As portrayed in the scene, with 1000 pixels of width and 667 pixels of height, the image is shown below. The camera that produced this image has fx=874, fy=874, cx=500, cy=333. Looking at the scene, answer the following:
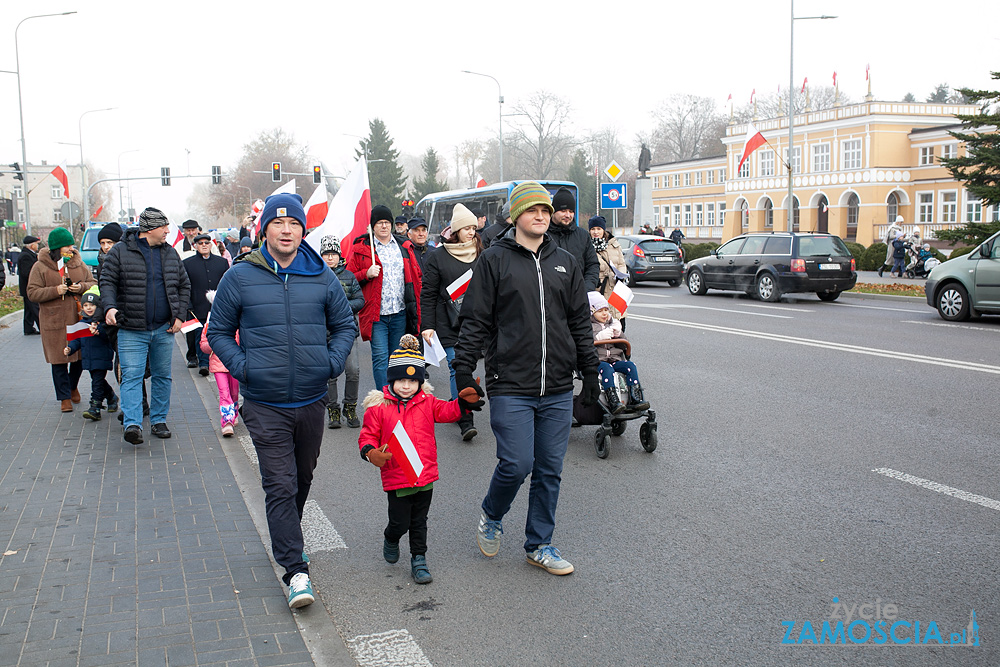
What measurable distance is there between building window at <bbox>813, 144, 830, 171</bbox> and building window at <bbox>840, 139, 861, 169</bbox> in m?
1.54

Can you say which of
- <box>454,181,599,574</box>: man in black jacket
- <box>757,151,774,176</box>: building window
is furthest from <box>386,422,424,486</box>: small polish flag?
<box>757,151,774,176</box>: building window

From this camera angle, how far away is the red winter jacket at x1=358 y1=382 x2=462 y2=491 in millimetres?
4340

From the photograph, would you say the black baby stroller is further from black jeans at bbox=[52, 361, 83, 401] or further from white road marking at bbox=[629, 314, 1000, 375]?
black jeans at bbox=[52, 361, 83, 401]

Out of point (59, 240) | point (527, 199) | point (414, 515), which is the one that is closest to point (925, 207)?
point (59, 240)

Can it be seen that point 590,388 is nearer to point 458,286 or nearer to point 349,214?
point 458,286

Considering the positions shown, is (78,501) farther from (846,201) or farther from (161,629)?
(846,201)

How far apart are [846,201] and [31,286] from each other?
205ft

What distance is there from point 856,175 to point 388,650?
63427 millimetres

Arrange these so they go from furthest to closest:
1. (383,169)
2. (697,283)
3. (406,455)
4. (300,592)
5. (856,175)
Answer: (383,169) → (856,175) → (697,283) → (406,455) → (300,592)

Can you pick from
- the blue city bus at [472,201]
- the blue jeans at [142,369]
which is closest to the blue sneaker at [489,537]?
the blue jeans at [142,369]

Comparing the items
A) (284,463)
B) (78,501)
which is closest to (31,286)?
(78,501)

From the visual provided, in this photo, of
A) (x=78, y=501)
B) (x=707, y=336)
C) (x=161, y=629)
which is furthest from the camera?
(x=707, y=336)

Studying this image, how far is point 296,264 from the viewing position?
4.30 m

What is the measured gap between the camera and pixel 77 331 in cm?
853
